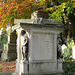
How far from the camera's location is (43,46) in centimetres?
664

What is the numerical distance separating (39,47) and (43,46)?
21 centimetres

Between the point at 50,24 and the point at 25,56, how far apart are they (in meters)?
1.97

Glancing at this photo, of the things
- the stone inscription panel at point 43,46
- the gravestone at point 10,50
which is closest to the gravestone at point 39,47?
the stone inscription panel at point 43,46

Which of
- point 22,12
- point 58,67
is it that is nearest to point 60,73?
point 58,67

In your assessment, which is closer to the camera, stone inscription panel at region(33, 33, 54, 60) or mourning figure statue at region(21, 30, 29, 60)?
mourning figure statue at region(21, 30, 29, 60)

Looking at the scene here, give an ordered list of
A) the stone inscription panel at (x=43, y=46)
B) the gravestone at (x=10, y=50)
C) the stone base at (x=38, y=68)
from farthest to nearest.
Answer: the gravestone at (x=10, y=50) → the stone inscription panel at (x=43, y=46) → the stone base at (x=38, y=68)

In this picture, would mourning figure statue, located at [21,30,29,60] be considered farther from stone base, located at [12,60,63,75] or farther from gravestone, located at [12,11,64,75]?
stone base, located at [12,60,63,75]

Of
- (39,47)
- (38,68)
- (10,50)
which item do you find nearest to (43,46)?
(39,47)

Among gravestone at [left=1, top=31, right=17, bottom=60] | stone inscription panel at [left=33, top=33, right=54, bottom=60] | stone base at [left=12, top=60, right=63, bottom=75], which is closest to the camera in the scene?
stone base at [left=12, top=60, right=63, bottom=75]

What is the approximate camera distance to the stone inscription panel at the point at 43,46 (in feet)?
21.4

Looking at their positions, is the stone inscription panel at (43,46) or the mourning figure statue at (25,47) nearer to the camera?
the mourning figure statue at (25,47)

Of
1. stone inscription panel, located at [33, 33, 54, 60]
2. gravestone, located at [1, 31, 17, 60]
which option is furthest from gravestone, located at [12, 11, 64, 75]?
gravestone, located at [1, 31, 17, 60]

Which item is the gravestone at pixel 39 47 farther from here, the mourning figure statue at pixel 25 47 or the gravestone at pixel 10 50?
the gravestone at pixel 10 50

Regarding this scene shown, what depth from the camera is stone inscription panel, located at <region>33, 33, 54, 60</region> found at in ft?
21.4
